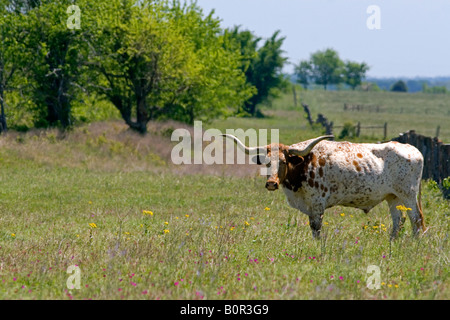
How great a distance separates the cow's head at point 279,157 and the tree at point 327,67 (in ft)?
497

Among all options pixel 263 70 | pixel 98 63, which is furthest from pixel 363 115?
pixel 98 63

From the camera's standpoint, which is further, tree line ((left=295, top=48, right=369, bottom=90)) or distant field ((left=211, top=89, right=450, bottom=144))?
tree line ((left=295, top=48, right=369, bottom=90))

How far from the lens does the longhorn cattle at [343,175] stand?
380 inches

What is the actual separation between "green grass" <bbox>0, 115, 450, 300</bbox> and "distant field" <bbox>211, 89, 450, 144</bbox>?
20793 millimetres

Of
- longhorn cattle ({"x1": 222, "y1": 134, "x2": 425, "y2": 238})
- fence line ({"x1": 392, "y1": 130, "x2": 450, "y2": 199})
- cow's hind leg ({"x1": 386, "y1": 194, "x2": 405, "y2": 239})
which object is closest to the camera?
longhorn cattle ({"x1": 222, "y1": 134, "x2": 425, "y2": 238})

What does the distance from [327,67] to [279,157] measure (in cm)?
16298

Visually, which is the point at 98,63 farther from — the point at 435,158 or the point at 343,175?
the point at 343,175

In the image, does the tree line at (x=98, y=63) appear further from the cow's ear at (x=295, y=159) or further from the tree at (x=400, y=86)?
the tree at (x=400, y=86)

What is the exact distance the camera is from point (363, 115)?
72500 mm

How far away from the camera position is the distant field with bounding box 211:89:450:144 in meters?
45.2

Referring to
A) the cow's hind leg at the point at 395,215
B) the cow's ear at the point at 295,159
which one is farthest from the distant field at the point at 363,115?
the cow's ear at the point at 295,159

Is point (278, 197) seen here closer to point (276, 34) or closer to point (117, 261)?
point (117, 261)

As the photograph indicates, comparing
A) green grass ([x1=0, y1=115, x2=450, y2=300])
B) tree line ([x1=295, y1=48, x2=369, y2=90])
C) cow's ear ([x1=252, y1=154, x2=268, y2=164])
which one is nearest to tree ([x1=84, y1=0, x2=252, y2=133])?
green grass ([x1=0, y1=115, x2=450, y2=300])

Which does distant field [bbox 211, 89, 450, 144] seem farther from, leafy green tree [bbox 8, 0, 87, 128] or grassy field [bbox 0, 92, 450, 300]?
grassy field [bbox 0, 92, 450, 300]
